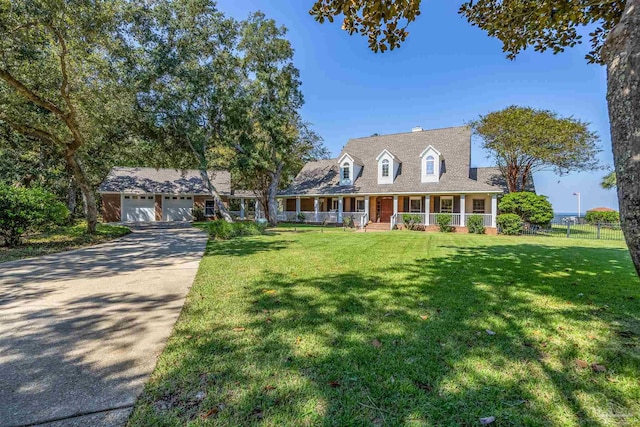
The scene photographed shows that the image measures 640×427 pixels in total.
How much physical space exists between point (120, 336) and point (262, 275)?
3.11 m

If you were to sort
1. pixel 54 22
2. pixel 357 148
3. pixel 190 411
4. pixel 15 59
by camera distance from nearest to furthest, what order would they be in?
pixel 190 411, pixel 54 22, pixel 15 59, pixel 357 148

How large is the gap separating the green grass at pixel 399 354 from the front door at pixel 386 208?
17.1 m

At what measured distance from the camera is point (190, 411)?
2.15 m

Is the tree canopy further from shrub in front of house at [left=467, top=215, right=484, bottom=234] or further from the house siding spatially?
the house siding

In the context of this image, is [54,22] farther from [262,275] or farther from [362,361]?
[362,361]

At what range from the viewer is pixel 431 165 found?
67.6ft

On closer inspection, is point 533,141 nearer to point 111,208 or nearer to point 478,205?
point 478,205

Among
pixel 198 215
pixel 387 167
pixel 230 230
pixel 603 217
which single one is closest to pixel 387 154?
pixel 387 167

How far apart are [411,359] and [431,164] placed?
19611mm

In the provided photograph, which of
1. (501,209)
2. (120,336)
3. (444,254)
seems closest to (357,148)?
(501,209)

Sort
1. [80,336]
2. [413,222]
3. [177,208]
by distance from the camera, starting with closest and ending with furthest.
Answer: [80,336], [413,222], [177,208]

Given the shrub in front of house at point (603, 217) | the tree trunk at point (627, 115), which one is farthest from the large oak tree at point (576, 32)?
the shrub in front of house at point (603, 217)

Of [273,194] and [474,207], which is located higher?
[273,194]

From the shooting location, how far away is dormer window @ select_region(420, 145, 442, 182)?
66.8 feet
